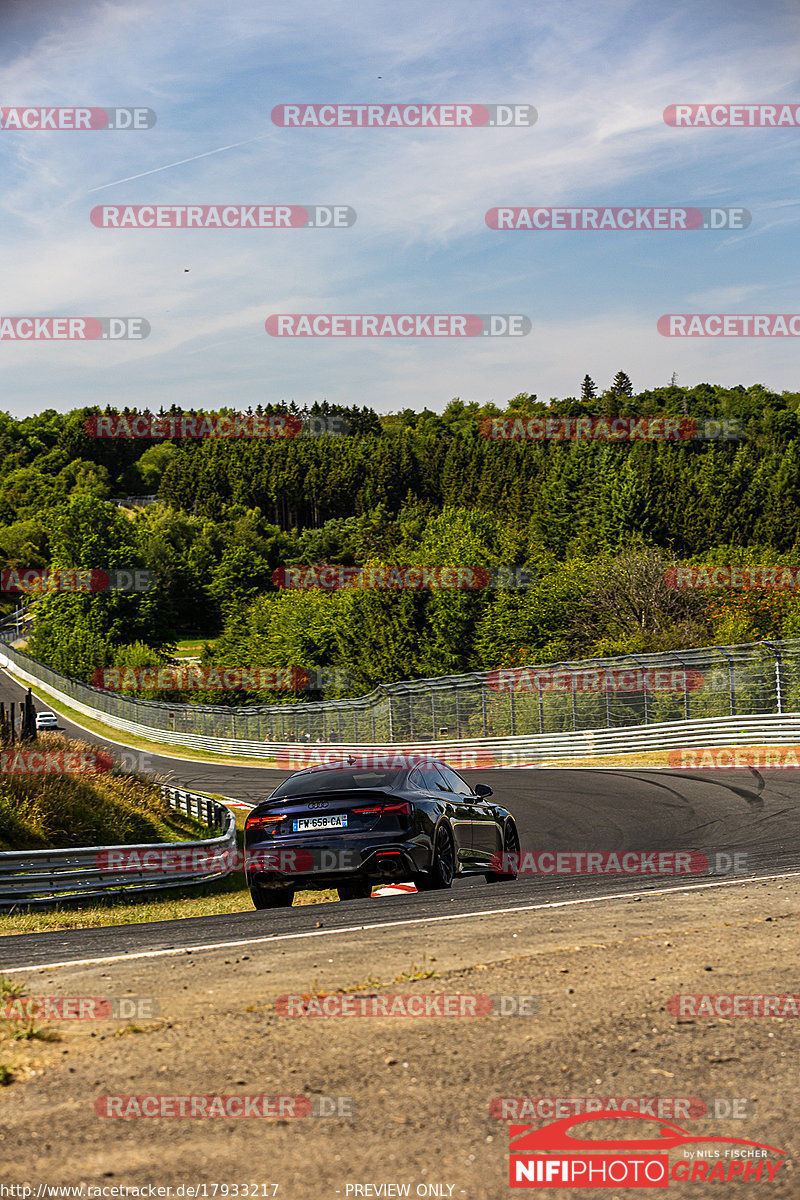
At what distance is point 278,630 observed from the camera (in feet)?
354

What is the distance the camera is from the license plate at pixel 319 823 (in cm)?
1002

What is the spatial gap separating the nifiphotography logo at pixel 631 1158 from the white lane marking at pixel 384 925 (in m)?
3.84

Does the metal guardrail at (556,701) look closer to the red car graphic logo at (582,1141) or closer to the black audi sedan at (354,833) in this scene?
the black audi sedan at (354,833)

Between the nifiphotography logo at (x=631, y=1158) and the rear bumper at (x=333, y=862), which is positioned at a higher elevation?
the nifiphotography logo at (x=631, y=1158)

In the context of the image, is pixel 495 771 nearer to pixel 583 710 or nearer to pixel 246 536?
pixel 583 710

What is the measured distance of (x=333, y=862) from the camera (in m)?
9.94

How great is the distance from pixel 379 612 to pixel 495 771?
61061 mm

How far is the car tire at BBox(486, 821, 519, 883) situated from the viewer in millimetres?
12289

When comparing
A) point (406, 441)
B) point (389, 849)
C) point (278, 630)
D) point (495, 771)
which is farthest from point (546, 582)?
point (406, 441)

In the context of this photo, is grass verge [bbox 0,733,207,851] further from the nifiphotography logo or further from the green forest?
the green forest

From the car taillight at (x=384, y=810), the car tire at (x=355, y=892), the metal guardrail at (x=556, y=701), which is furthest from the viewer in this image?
the metal guardrail at (x=556, y=701)

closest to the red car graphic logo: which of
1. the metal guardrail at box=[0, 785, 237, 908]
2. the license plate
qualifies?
the license plate

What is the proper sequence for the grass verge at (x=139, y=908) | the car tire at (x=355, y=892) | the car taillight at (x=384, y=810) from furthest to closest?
the grass verge at (x=139, y=908)
the car tire at (x=355, y=892)
the car taillight at (x=384, y=810)

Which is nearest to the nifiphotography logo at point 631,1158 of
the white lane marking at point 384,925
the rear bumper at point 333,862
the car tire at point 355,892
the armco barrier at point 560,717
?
the white lane marking at point 384,925
